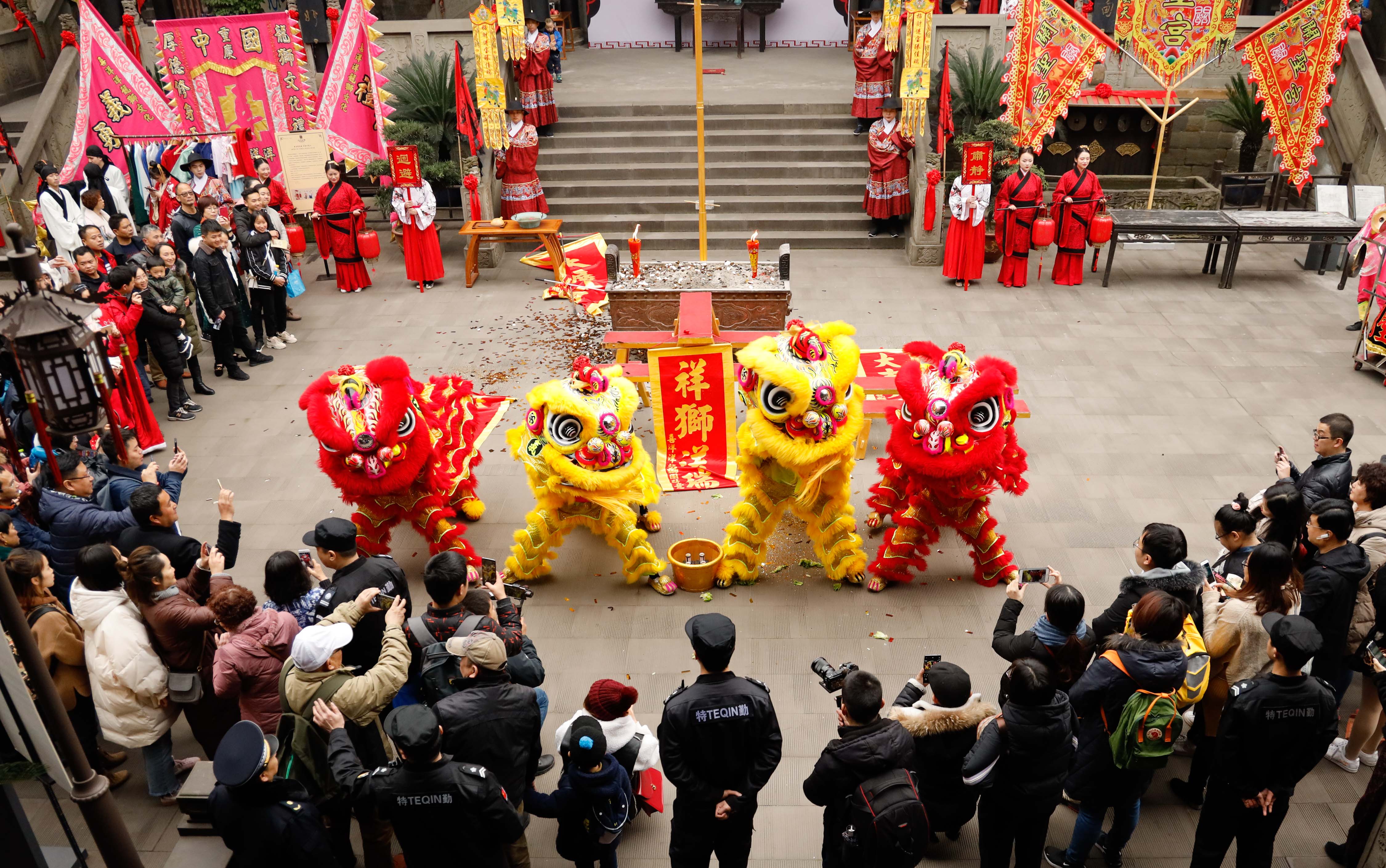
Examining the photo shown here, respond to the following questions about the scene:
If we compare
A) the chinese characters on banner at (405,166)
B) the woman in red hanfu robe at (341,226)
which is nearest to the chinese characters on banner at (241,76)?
the woman in red hanfu robe at (341,226)

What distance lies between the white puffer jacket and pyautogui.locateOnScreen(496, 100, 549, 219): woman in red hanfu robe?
27.9 ft

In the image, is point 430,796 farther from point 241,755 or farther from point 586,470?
point 586,470

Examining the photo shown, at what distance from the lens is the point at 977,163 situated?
10.1 m

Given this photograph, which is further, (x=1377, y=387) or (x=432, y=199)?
(x=432, y=199)

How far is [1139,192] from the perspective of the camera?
13.2 metres

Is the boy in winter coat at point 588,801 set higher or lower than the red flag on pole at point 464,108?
lower

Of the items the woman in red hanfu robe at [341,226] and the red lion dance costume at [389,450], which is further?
the woman in red hanfu robe at [341,226]

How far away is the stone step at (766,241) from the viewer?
1198cm

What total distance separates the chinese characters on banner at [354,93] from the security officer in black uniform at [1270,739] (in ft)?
34.4

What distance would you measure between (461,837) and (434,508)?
3007 millimetres

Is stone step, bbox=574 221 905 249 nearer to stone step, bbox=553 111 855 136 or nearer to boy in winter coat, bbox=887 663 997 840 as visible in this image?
stone step, bbox=553 111 855 136

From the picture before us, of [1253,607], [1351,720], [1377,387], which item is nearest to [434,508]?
[1253,607]

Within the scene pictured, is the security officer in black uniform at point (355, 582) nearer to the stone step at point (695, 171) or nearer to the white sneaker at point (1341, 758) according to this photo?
the white sneaker at point (1341, 758)

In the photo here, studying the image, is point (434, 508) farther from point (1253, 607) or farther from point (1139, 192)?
point (1139, 192)
